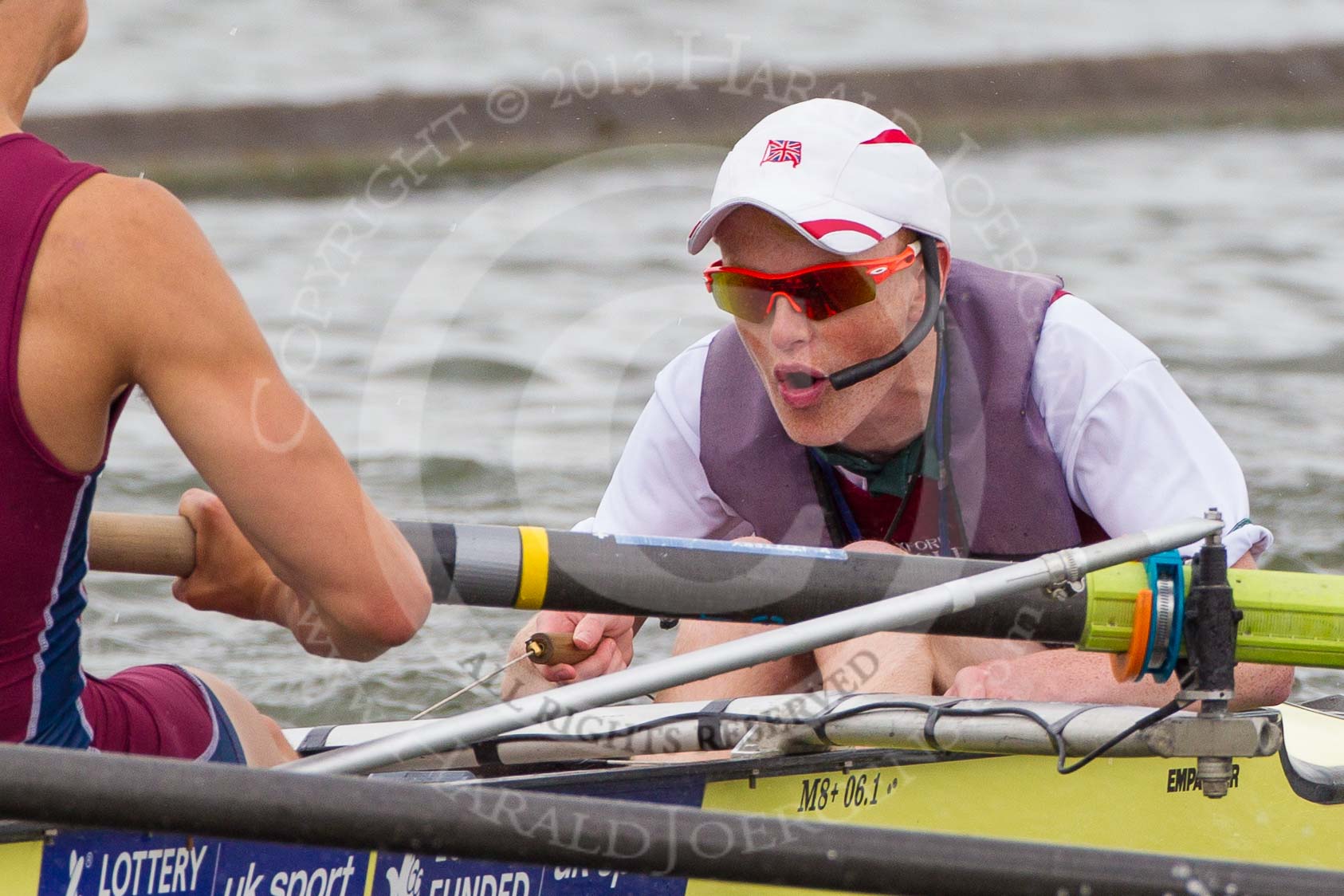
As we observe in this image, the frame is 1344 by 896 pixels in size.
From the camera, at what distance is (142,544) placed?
80.8 inches

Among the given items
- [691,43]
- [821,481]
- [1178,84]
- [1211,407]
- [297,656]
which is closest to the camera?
[821,481]

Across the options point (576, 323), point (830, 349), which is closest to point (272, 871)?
point (830, 349)

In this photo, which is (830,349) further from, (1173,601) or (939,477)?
(1173,601)

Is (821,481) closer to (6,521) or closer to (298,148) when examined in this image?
(6,521)

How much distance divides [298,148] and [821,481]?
268 inches

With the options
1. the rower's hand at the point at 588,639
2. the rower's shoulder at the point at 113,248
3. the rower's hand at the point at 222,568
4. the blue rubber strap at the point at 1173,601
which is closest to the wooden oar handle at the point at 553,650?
the rower's hand at the point at 588,639

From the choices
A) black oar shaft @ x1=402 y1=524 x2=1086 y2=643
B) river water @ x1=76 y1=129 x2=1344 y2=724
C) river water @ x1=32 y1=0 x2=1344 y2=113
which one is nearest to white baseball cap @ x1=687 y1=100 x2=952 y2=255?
black oar shaft @ x1=402 y1=524 x2=1086 y2=643

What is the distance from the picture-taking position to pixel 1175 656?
6.70 feet

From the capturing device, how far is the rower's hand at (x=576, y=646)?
8.18 feet

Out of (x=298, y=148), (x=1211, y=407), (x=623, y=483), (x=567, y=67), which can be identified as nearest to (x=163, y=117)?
(x=298, y=148)

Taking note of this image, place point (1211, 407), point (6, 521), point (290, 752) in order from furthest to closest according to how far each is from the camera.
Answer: point (1211, 407)
point (290, 752)
point (6, 521)

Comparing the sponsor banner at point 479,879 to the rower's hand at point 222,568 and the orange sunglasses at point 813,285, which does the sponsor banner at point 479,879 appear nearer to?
the rower's hand at point 222,568

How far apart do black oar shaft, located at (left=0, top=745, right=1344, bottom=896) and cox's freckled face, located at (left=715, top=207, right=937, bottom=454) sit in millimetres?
922

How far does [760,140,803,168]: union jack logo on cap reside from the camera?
A: 232cm
